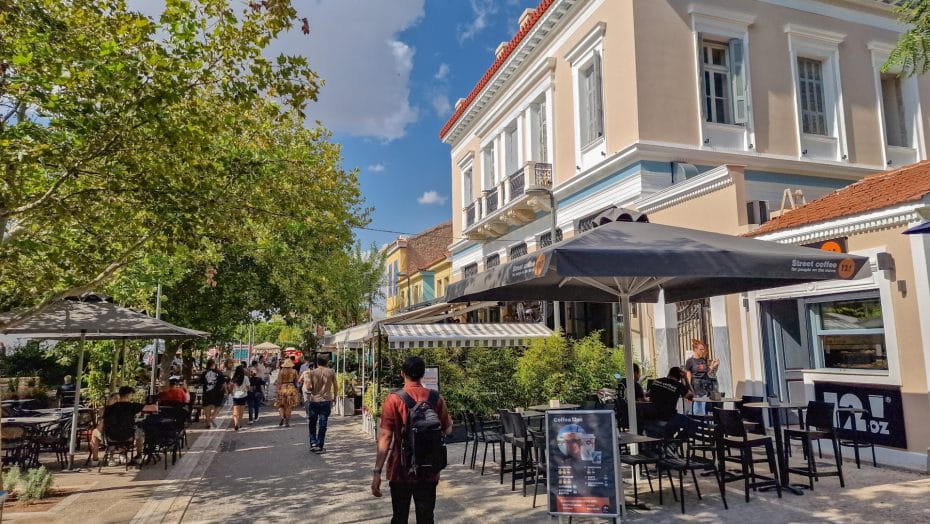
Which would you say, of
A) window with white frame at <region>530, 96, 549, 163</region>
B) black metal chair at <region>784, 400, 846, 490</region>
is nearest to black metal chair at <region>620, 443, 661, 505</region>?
black metal chair at <region>784, 400, 846, 490</region>

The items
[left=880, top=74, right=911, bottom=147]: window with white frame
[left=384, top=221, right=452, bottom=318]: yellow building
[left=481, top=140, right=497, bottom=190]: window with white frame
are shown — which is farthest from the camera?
[left=384, top=221, right=452, bottom=318]: yellow building

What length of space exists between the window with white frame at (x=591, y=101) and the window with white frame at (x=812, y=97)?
5.14 metres

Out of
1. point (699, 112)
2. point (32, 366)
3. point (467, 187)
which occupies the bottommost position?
point (32, 366)

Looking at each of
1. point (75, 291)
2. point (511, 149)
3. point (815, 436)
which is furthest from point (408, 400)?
point (511, 149)

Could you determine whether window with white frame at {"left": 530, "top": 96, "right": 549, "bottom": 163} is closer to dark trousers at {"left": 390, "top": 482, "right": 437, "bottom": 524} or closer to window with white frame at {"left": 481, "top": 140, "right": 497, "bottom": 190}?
window with white frame at {"left": 481, "top": 140, "right": 497, "bottom": 190}

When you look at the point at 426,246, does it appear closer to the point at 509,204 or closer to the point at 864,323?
the point at 509,204

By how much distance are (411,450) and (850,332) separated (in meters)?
7.40

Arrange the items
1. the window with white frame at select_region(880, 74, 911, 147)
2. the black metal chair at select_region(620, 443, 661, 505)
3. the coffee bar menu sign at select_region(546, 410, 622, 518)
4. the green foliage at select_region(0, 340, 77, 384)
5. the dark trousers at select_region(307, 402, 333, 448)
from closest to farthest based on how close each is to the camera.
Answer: the coffee bar menu sign at select_region(546, 410, 622, 518) < the black metal chair at select_region(620, 443, 661, 505) < the dark trousers at select_region(307, 402, 333, 448) < the window with white frame at select_region(880, 74, 911, 147) < the green foliage at select_region(0, 340, 77, 384)

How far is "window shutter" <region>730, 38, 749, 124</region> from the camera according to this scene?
14977mm

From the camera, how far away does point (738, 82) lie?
15109 mm

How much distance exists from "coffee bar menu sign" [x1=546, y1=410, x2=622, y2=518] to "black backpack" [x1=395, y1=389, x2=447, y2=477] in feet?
4.00

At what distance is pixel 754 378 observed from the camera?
1030 centimetres

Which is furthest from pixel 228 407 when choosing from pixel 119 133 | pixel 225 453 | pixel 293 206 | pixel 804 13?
pixel 804 13

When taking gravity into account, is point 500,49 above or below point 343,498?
above
